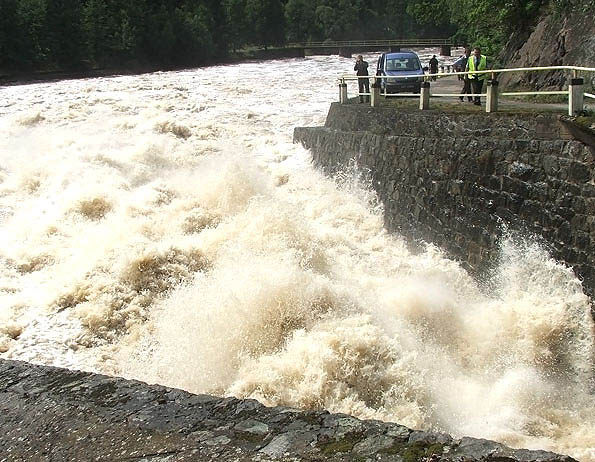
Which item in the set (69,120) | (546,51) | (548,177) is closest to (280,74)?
(69,120)

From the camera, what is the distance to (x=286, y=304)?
28.9 ft

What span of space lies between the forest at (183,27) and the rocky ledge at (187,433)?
18705 mm

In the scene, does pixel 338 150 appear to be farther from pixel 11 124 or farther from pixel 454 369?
pixel 11 124

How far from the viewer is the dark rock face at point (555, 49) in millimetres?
15758

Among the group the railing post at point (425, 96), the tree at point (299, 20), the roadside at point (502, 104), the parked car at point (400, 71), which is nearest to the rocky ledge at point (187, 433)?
the roadside at point (502, 104)

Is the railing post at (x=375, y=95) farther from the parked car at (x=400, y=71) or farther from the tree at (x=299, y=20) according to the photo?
the tree at (x=299, y=20)

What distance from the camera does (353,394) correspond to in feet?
23.6

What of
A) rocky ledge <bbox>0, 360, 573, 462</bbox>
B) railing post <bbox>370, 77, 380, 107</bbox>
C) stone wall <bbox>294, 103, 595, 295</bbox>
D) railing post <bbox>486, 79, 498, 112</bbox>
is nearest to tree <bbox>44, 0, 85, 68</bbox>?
railing post <bbox>370, 77, 380, 107</bbox>

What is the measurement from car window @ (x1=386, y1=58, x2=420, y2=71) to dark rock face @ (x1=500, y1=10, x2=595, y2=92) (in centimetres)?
262

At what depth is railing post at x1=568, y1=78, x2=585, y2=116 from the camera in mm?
9070

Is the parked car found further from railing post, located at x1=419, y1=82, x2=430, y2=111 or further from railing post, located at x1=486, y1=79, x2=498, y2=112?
railing post, located at x1=486, y1=79, x2=498, y2=112

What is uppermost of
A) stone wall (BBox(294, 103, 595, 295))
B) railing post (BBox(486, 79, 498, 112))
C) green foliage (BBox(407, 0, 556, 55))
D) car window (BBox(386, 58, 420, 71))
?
green foliage (BBox(407, 0, 556, 55))

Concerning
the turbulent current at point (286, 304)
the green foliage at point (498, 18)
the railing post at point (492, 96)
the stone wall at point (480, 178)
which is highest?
the green foliage at point (498, 18)

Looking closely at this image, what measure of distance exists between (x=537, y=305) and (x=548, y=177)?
6.01 feet
